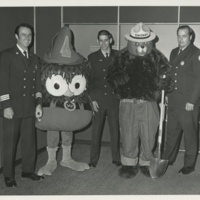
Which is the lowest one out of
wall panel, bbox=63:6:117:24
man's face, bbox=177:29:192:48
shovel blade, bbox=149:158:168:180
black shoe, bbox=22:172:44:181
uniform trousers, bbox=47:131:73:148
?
black shoe, bbox=22:172:44:181

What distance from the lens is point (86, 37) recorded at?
171 inches

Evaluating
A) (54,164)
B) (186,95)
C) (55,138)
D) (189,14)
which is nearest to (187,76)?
(186,95)

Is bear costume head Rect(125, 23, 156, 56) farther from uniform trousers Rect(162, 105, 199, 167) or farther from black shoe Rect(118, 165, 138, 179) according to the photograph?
black shoe Rect(118, 165, 138, 179)

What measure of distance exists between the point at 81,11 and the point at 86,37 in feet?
1.04

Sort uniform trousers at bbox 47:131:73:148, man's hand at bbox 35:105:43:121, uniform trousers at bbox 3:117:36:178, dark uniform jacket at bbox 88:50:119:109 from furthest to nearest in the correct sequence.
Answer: dark uniform jacket at bbox 88:50:119:109 → uniform trousers at bbox 47:131:73:148 → man's hand at bbox 35:105:43:121 → uniform trousers at bbox 3:117:36:178

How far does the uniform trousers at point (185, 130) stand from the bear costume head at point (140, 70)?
425 mm

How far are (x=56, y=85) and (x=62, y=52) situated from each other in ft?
0.95

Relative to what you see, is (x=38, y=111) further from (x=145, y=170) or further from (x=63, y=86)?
(x=145, y=170)

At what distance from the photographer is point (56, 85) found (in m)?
3.05

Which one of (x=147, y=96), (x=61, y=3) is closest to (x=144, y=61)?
(x=147, y=96)

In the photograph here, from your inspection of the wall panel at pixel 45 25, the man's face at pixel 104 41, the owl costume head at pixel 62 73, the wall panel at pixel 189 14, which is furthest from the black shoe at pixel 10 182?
the wall panel at pixel 189 14

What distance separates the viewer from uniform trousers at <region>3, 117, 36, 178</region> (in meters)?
2.88

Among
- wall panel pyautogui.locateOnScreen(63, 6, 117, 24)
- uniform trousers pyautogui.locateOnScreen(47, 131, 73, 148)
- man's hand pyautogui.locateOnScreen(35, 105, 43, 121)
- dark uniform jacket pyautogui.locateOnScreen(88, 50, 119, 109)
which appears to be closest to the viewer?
man's hand pyautogui.locateOnScreen(35, 105, 43, 121)

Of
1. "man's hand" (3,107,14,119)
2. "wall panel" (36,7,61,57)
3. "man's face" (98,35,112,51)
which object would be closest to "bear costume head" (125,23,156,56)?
"man's face" (98,35,112,51)
